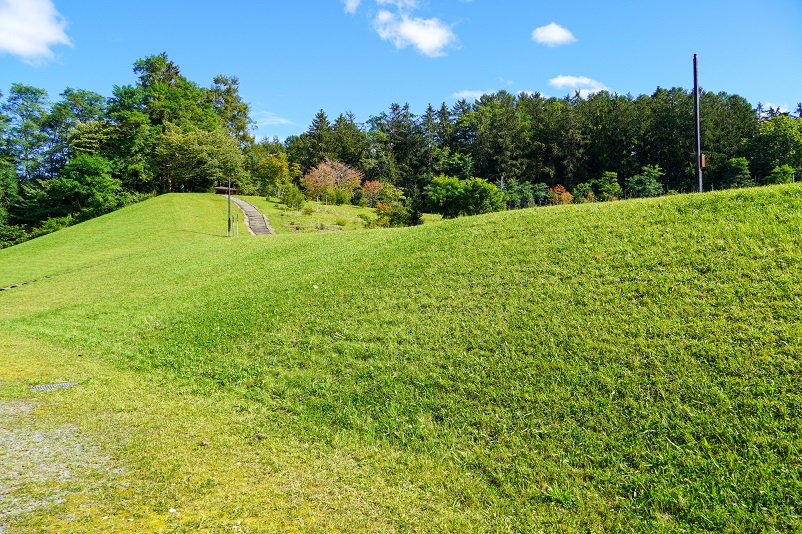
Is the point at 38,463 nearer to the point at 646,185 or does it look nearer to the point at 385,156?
the point at 646,185

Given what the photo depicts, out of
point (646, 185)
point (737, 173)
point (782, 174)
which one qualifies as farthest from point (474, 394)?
point (737, 173)

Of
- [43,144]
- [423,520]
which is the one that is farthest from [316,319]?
[43,144]

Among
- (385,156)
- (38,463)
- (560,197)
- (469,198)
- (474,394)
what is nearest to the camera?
(38,463)

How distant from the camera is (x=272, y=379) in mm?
6301

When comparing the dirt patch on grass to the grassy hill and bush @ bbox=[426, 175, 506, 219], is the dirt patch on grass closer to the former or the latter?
the grassy hill

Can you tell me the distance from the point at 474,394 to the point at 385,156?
6034cm

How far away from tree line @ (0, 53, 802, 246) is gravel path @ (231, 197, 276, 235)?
391 cm

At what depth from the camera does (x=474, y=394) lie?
4.90 meters

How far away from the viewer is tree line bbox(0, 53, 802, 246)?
40.3m

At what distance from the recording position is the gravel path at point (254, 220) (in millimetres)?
30087

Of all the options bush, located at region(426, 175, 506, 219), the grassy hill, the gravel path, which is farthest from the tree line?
the grassy hill

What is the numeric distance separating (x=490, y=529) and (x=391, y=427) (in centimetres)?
176

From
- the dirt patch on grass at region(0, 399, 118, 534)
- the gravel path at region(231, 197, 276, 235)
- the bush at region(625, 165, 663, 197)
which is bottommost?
the dirt patch on grass at region(0, 399, 118, 534)

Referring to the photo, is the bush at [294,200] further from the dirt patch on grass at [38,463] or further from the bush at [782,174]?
the bush at [782,174]
